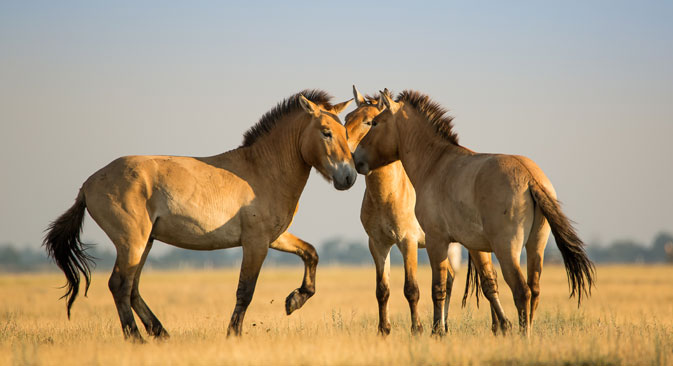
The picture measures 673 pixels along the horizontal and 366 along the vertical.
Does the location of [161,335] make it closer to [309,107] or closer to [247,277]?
[247,277]

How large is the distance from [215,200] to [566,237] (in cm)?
373

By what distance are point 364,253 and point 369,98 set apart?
456 ft

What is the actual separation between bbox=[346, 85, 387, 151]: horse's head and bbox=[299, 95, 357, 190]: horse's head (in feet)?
2.97

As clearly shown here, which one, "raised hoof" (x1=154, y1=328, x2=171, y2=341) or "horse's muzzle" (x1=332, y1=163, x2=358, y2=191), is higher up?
"horse's muzzle" (x1=332, y1=163, x2=358, y2=191)

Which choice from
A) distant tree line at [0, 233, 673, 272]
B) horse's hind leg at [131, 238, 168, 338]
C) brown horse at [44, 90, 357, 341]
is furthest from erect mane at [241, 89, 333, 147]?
distant tree line at [0, 233, 673, 272]

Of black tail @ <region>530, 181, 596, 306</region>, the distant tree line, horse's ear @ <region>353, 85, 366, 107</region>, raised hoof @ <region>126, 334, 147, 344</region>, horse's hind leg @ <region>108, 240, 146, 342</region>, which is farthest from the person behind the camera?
the distant tree line

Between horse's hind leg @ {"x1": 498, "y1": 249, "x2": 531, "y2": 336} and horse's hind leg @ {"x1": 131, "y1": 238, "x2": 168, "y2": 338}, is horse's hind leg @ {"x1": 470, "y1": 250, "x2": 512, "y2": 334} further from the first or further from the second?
horse's hind leg @ {"x1": 131, "y1": 238, "x2": 168, "y2": 338}

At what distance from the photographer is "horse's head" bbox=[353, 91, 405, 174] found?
29.6 ft

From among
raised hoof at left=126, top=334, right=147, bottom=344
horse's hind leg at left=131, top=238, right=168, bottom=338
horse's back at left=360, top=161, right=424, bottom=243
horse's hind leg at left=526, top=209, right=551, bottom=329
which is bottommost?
raised hoof at left=126, top=334, right=147, bottom=344

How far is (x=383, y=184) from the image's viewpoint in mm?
9328

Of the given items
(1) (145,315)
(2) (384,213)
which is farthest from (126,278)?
(2) (384,213)

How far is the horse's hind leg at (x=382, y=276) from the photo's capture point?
9.09 m

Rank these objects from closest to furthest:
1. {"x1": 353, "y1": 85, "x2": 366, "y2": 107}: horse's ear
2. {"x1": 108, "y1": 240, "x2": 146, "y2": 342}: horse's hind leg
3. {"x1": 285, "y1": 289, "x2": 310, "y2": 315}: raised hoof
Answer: {"x1": 108, "y1": 240, "x2": 146, "y2": 342}: horse's hind leg
{"x1": 285, "y1": 289, "x2": 310, "y2": 315}: raised hoof
{"x1": 353, "y1": 85, "x2": 366, "y2": 107}: horse's ear

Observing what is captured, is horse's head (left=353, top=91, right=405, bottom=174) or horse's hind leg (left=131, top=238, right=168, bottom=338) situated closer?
horse's hind leg (left=131, top=238, right=168, bottom=338)
